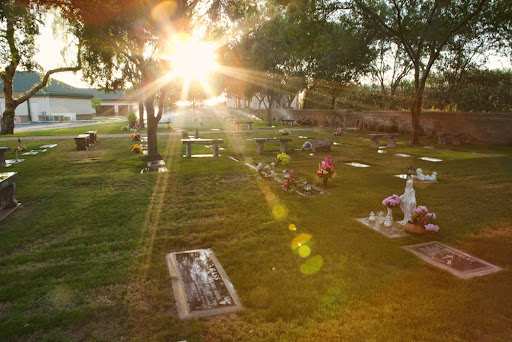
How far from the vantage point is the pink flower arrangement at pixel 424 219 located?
6.33 meters

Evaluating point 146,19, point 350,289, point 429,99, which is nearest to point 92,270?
point 350,289

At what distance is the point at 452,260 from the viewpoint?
5.38 meters

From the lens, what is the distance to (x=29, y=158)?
16094 millimetres

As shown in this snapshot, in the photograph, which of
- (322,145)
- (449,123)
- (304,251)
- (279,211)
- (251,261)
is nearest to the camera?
(251,261)

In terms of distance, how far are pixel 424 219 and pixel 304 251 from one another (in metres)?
2.54

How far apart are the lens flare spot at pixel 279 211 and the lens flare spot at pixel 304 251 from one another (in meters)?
1.60

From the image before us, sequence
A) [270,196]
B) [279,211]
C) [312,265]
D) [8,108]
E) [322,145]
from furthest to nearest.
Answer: [8,108] < [322,145] < [270,196] < [279,211] < [312,265]

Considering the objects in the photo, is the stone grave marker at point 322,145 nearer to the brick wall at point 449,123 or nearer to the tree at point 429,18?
the tree at point 429,18

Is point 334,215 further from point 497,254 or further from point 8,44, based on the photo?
point 8,44

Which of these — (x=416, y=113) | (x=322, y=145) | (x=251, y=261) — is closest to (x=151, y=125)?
(x=322, y=145)

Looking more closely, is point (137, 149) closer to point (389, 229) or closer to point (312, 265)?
point (389, 229)

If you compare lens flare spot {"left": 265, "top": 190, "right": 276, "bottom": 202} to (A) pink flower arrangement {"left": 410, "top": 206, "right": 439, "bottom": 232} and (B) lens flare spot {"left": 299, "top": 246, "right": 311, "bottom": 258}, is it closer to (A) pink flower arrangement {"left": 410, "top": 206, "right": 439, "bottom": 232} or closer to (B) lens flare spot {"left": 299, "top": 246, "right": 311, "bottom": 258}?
(B) lens flare spot {"left": 299, "top": 246, "right": 311, "bottom": 258}

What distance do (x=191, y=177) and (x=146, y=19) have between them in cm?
714

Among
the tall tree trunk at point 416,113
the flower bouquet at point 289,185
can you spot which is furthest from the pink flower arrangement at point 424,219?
the tall tree trunk at point 416,113
